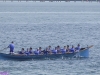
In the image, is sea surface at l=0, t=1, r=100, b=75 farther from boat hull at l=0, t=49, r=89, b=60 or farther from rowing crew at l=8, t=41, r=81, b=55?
rowing crew at l=8, t=41, r=81, b=55

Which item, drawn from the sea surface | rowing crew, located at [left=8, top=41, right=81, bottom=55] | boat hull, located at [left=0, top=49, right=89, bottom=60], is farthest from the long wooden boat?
the sea surface

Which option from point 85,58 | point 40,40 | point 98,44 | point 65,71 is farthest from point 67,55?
point 40,40

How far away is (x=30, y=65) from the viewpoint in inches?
2916

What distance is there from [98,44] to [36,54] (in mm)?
26812

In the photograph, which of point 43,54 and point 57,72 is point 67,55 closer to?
point 43,54

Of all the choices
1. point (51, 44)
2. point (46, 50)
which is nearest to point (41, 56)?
point (46, 50)

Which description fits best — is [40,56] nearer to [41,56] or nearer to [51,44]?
[41,56]

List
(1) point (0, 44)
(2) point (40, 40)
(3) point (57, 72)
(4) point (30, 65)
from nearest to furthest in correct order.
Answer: (3) point (57, 72) → (4) point (30, 65) → (1) point (0, 44) → (2) point (40, 40)

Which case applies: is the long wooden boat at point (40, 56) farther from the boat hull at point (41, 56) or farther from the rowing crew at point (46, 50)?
the rowing crew at point (46, 50)

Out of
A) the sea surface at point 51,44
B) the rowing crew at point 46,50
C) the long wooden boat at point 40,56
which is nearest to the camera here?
the sea surface at point 51,44

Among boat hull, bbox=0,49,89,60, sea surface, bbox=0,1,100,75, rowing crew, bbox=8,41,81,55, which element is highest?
rowing crew, bbox=8,41,81,55

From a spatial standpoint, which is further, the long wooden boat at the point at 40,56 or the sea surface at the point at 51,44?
the long wooden boat at the point at 40,56

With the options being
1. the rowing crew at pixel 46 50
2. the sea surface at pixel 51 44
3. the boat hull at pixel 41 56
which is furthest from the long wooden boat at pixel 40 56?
the sea surface at pixel 51 44

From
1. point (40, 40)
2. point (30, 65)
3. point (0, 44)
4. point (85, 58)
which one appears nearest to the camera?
point (30, 65)
